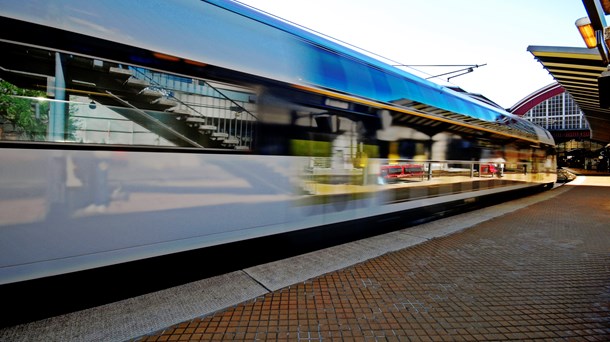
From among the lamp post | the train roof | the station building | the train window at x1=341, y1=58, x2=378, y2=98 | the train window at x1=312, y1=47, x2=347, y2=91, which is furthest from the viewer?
the station building

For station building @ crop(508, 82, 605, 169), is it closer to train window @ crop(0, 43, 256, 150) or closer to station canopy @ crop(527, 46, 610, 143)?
station canopy @ crop(527, 46, 610, 143)

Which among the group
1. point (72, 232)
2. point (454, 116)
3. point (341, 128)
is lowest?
point (72, 232)

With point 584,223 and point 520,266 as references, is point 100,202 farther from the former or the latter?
point 584,223

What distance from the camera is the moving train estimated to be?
2477 mm

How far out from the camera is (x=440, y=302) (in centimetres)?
323

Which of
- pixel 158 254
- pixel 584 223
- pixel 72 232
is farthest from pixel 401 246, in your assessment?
pixel 584 223

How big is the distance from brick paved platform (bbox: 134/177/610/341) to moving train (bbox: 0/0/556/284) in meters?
0.97

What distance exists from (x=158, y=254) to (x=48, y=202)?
104 cm

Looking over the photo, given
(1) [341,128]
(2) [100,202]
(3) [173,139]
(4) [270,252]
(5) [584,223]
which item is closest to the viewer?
(2) [100,202]

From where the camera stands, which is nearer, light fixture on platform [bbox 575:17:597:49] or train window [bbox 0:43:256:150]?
train window [bbox 0:43:256:150]

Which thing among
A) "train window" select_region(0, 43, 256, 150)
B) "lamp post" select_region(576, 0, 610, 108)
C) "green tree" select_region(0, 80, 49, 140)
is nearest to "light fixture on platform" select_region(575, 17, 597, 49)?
"lamp post" select_region(576, 0, 610, 108)

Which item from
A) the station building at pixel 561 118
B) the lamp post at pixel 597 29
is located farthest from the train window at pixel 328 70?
the station building at pixel 561 118

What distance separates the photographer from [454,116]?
24.5 feet

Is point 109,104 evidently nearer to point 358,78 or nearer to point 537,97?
point 358,78
